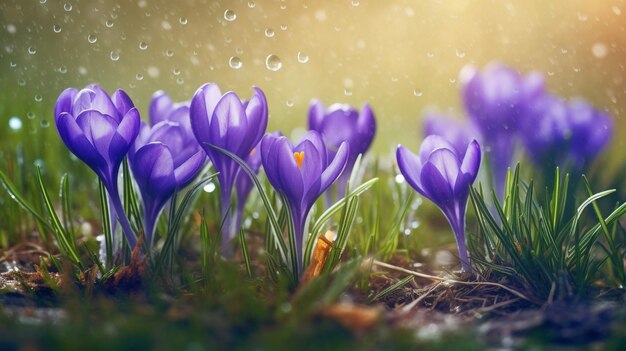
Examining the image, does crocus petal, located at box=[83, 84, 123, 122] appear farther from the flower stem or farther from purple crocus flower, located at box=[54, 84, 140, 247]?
the flower stem

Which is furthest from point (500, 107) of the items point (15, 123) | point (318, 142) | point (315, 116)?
point (15, 123)

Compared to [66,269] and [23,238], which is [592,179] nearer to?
[66,269]

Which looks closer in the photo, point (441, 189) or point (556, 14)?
point (441, 189)

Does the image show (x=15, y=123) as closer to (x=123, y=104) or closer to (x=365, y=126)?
(x=123, y=104)

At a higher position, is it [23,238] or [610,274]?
[23,238]

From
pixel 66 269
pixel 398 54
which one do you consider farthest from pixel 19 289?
pixel 398 54

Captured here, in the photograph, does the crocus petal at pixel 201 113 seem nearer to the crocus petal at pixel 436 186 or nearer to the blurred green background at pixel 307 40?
the crocus petal at pixel 436 186

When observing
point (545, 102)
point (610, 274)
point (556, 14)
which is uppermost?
point (556, 14)

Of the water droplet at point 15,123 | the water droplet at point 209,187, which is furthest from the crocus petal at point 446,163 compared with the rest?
the water droplet at point 15,123
